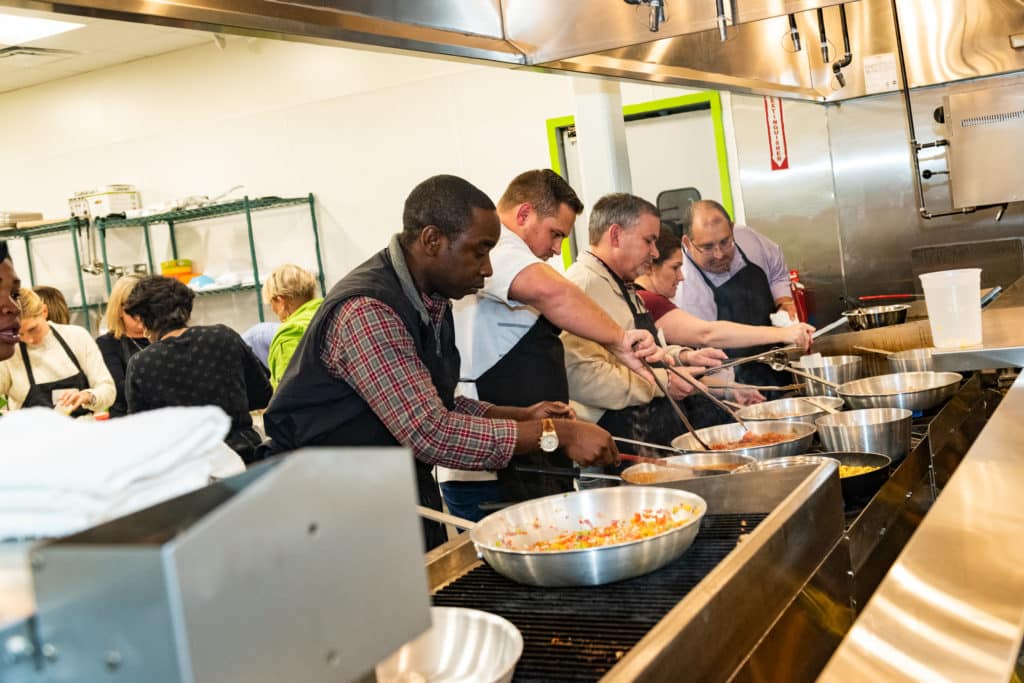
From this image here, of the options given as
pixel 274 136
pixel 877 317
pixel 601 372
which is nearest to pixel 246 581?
pixel 601 372

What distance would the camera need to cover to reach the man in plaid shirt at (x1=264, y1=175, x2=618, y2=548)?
2338 millimetres

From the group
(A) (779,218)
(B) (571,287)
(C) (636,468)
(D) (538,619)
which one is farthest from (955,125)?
(D) (538,619)

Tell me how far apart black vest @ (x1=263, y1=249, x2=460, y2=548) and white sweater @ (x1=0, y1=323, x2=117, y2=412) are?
2402 mm

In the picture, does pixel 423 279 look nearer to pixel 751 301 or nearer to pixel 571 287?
pixel 571 287

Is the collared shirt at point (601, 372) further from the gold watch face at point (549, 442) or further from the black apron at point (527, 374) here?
the gold watch face at point (549, 442)

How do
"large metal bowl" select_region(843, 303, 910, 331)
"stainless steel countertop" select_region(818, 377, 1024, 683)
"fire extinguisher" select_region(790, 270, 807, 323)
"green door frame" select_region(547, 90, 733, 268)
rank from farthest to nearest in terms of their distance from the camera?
1. "green door frame" select_region(547, 90, 733, 268)
2. "fire extinguisher" select_region(790, 270, 807, 323)
3. "large metal bowl" select_region(843, 303, 910, 331)
4. "stainless steel countertop" select_region(818, 377, 1024, 683)

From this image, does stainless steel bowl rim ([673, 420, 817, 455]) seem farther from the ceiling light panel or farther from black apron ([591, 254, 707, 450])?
the ceiling light panel

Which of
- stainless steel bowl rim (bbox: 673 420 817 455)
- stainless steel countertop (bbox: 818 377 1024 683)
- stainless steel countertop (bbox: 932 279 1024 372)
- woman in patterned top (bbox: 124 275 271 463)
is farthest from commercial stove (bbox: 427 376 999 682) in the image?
woman in patterned top (bbox: 124 275 271 463)

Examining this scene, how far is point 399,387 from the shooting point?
2.33m

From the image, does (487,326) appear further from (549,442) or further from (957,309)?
(957,309)

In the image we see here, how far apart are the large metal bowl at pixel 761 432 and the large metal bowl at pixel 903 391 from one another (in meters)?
0.32

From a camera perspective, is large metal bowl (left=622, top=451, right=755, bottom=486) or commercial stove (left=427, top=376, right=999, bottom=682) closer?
commercial stove (left=427, top=376, right=999, bottom=682)

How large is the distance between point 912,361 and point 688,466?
5.33 feet

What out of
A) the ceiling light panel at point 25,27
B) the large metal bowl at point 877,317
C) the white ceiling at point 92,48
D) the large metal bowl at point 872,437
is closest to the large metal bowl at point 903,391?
the large metal bowl at point 872,437
